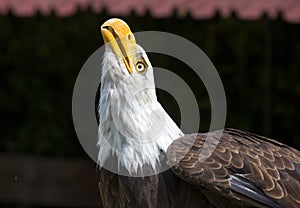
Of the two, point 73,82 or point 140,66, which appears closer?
point 140,66

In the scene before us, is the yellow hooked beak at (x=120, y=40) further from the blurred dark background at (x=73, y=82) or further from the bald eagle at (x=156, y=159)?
the blurred dark background at (x=73, y=82)

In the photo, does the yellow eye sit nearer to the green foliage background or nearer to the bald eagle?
the bald eagle

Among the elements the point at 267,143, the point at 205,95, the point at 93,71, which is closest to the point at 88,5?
the point at 93,71

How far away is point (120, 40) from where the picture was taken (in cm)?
507

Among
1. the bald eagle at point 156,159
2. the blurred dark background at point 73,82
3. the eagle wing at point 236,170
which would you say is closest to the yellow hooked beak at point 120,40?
the bald eagle at point 156,159

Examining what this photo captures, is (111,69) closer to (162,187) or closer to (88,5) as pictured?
(162,187)

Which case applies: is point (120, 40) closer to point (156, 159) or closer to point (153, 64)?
point (156, 159)

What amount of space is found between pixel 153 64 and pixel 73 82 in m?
1.09

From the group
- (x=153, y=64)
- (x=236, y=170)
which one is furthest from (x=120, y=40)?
(x=153, y=64)

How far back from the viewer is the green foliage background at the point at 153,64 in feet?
31.8

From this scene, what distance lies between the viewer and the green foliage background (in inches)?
381

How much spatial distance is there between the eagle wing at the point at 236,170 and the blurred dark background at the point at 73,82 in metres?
3.87

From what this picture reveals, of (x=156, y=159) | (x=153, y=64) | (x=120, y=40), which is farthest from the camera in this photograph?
(x=153, y=64)

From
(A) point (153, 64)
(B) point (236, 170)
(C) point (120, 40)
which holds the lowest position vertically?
(B) point (236, 170)
